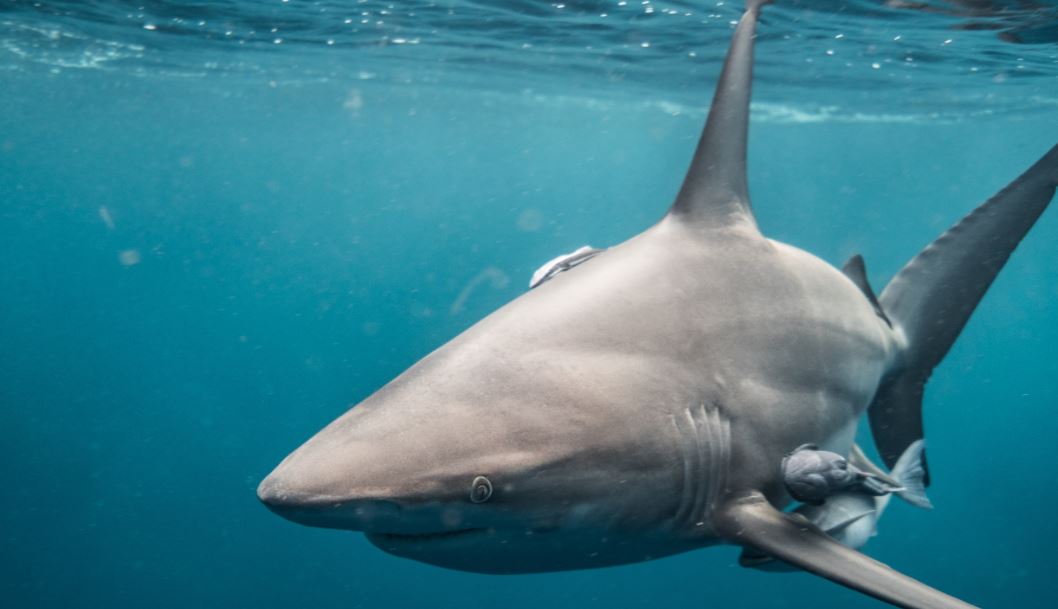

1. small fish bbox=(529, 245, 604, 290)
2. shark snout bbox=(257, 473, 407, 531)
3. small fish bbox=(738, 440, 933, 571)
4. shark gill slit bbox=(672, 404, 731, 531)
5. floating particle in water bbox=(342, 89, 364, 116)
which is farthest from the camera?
floating particle in water bbox=(342, 89, 364, 116)

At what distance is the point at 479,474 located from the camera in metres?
2.35

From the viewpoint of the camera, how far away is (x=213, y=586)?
73.7 ft

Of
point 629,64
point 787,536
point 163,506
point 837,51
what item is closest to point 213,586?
point 163,506

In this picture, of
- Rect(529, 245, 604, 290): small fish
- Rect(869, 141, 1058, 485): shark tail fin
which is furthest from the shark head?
Rect(869, 141, 1058, 485): shark tail fin

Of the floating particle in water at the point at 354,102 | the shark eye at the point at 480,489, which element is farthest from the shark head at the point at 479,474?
the floating particle in water at the point at 354,102

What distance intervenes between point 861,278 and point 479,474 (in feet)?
10.3

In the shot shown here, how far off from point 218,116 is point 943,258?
38.4 m

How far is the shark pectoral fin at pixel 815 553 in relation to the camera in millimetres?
2479

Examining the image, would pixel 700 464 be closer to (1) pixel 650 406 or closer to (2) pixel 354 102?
(1) pixel 650 406

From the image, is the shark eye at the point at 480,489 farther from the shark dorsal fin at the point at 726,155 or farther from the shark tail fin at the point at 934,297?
the shark tail fin at the point at 934,297

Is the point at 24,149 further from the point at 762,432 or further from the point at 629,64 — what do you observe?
the point at 762,432

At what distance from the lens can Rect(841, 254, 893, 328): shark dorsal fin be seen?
4500 mm

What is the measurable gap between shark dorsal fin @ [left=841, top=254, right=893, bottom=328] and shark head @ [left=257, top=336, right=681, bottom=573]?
2251 mm

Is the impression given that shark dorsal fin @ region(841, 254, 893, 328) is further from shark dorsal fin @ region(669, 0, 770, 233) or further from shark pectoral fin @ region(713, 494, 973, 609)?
shark pectoral fin @ region(713, 494, 973, 609)
